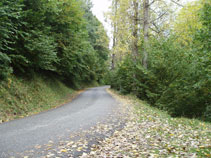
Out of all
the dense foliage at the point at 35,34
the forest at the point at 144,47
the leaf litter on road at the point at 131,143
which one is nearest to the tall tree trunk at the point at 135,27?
the forest at the point at 144,47

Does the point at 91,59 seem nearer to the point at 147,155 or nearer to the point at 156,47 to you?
the point at 156,47

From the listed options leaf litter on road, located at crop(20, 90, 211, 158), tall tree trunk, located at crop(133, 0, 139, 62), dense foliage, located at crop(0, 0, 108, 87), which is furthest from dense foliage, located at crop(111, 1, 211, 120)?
dense foliage, located at crop(0, 0, 108, 87)

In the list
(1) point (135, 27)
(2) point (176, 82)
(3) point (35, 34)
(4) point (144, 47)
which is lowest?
(2) point (176, 82)

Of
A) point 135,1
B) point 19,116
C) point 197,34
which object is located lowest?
point 19,116

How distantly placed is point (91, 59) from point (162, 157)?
28.8 m

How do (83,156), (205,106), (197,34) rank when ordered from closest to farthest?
(83,156)
(197,34)
(205,106)

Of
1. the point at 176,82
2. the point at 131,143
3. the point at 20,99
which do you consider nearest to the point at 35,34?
the point at 20,99

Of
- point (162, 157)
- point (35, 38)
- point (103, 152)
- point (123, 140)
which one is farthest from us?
point (35, 38)

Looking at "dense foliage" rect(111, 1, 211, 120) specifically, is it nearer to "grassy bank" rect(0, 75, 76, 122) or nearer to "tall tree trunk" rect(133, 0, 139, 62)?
"tall tree trunk" rect(133, 0, 139, 62)

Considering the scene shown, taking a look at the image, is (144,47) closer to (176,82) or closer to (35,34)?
(176,82)

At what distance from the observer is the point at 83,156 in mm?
4262

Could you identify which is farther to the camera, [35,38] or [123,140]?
[35,38]

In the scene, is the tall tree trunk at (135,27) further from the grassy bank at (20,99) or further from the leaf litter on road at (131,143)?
the leaf litter on road at (131,143)

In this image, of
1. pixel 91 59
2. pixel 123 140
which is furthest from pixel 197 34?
pixel 91 59
